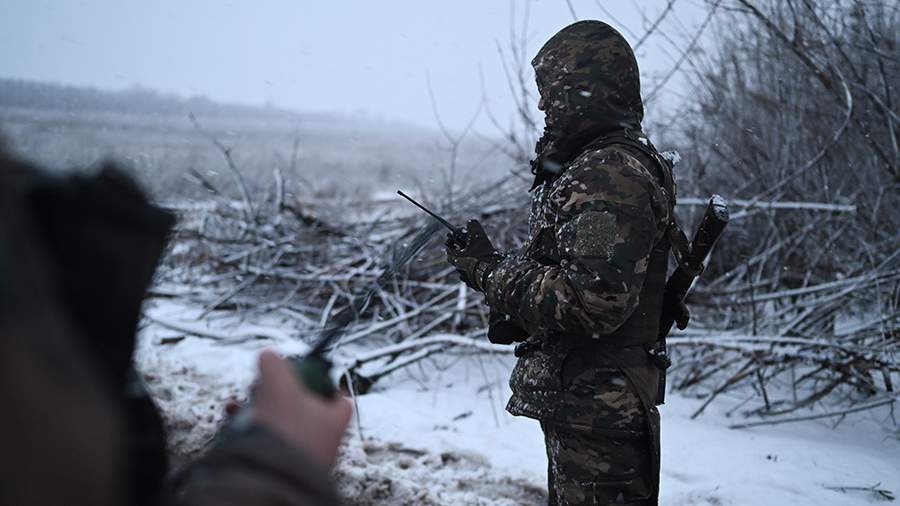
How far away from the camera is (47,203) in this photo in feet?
2.43

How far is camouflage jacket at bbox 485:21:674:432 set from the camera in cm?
204

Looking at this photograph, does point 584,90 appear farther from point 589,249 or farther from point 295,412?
point 295,412

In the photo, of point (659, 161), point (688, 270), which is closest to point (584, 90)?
point (659, 161)

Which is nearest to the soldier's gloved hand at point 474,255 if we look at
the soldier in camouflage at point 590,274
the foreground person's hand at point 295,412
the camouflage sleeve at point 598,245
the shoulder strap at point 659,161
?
the soldier in camouflage at point 590,274

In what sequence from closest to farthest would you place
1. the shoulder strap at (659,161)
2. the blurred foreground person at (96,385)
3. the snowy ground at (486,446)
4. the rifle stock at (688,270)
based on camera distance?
1. the blurred foreground person at (96,385)
2. the shoulder strap at (659,161)
3. the rifle stock at (688,270)
4. the snowy ground at (486,446)

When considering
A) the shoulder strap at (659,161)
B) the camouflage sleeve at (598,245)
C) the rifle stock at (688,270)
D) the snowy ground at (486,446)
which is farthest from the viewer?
the snowy ground at (486,446)

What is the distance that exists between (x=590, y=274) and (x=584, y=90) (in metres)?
0.68

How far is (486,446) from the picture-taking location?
14.2 ft

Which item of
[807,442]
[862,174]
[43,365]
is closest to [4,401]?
Result: [43,365]

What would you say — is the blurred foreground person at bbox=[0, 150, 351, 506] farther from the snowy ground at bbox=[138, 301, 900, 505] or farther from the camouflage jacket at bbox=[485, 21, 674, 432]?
the snowy ground at bbox=[138, 301, 900, 505]

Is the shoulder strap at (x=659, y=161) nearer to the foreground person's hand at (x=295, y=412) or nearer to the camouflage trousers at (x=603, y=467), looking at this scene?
the camouflage trousers at (x=603, y=467)

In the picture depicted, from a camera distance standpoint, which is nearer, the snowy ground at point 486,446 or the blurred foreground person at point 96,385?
the blurred foreground person at point 96,385

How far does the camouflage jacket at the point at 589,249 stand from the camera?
2.04 meters

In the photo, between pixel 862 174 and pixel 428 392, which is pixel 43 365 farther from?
pixel 862 174
